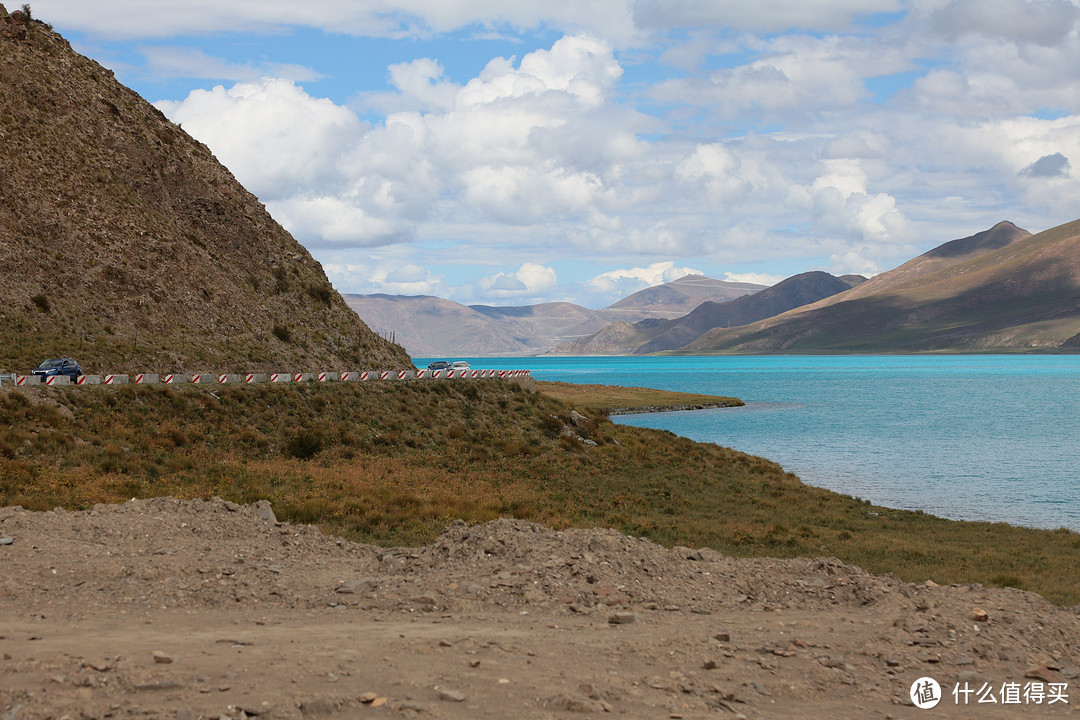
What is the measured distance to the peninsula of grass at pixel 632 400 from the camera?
108850 millimetres

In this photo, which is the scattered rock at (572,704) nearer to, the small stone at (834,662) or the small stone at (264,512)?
the small stone at (834,662)

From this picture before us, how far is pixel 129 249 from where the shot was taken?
197 ft

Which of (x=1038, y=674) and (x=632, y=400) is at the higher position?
(x=632, y=400)

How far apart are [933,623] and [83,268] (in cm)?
5714

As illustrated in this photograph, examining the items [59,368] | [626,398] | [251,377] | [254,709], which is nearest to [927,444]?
[251,377]

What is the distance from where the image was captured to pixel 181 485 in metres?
29.9

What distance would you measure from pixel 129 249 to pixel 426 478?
36138 millimetres

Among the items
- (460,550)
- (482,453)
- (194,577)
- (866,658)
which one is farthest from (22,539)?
(482,453)

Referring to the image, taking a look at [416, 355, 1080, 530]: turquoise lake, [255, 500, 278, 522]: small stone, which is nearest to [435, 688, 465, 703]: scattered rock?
[255, 500, 278, 522]: small stone

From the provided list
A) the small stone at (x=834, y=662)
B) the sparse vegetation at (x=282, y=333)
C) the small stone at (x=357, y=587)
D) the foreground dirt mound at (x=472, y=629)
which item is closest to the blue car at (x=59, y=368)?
the sparse vegetation at (x=282, y=333)

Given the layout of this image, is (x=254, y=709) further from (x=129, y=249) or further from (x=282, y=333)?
(x=129, y=249)

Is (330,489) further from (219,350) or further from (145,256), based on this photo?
(145,256)

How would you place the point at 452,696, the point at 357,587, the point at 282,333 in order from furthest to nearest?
the point at 282,333 < the point at 357,587 < the point at 452,696

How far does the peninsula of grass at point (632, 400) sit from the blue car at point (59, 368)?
6367 centimetres
